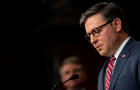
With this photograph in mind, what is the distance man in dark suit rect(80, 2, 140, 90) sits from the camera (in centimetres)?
173

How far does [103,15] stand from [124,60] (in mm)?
373

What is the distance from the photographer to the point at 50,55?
229 inches

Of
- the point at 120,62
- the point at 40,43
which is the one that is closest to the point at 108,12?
the point at 120,62

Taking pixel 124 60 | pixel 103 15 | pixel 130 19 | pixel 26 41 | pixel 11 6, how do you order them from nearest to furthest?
pixel 124 60, pixel 103 15, pixel 130 19, pixel 11 6, pixel 26 41

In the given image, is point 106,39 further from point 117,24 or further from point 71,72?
point 71,72

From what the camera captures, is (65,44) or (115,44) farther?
(65,44)

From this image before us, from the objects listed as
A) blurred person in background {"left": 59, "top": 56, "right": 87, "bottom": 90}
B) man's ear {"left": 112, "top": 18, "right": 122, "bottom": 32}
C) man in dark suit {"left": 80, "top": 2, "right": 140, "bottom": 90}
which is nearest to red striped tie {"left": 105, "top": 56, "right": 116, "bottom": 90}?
man in dark suit {"left": 80, "top": 2, "right": 140, "bottom": 90}

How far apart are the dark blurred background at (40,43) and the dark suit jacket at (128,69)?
11.4 feet

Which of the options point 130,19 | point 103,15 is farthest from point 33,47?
point 103,15

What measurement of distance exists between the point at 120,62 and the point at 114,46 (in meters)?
0.14

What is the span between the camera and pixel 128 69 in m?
1.74

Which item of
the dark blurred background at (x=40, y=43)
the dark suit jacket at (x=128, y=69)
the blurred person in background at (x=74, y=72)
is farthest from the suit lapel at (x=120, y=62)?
the dark blurred background at (x=40, y=43)

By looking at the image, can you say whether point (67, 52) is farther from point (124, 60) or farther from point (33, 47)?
point (124, 60)

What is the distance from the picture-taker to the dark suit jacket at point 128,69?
66.9 inches
